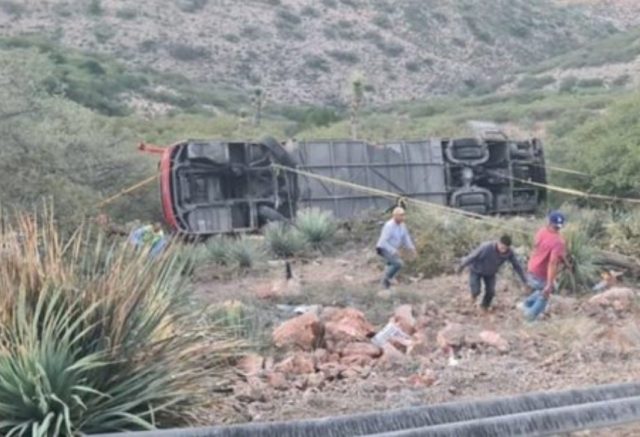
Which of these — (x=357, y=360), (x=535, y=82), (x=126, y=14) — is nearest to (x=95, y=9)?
(x=126, y=14)

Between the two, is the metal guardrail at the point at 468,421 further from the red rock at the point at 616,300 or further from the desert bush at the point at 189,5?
the desert bush at the point at 189,5

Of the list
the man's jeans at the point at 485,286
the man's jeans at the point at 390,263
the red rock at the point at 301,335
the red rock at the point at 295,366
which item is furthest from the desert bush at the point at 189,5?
the red rock at the point at 295,366

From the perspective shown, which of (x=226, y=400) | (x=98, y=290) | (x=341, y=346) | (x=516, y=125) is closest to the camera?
(x=98, y=290)

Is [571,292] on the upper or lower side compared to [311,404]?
lower

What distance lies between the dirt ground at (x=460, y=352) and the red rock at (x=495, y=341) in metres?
0.08

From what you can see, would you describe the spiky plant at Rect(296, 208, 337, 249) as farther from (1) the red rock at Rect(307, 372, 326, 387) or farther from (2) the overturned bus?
(1) the red rock at Rect(307, 372, 326, 387)

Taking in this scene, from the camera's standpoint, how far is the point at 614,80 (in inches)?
2726

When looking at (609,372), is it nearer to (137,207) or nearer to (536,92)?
(137,207)

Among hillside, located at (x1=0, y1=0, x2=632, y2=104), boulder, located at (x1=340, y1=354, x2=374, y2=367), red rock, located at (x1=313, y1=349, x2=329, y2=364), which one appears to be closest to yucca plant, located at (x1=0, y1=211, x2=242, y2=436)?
boulder, located at (x1=340, y1=354, x2=374, y2=367)

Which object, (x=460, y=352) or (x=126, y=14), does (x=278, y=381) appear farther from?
(x=126, y=14)

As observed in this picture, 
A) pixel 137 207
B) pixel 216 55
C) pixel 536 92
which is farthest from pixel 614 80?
pixel 137 207

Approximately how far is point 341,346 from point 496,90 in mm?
61511

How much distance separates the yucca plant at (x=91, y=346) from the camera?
6367 millimetres

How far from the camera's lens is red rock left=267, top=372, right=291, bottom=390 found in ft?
32.1
